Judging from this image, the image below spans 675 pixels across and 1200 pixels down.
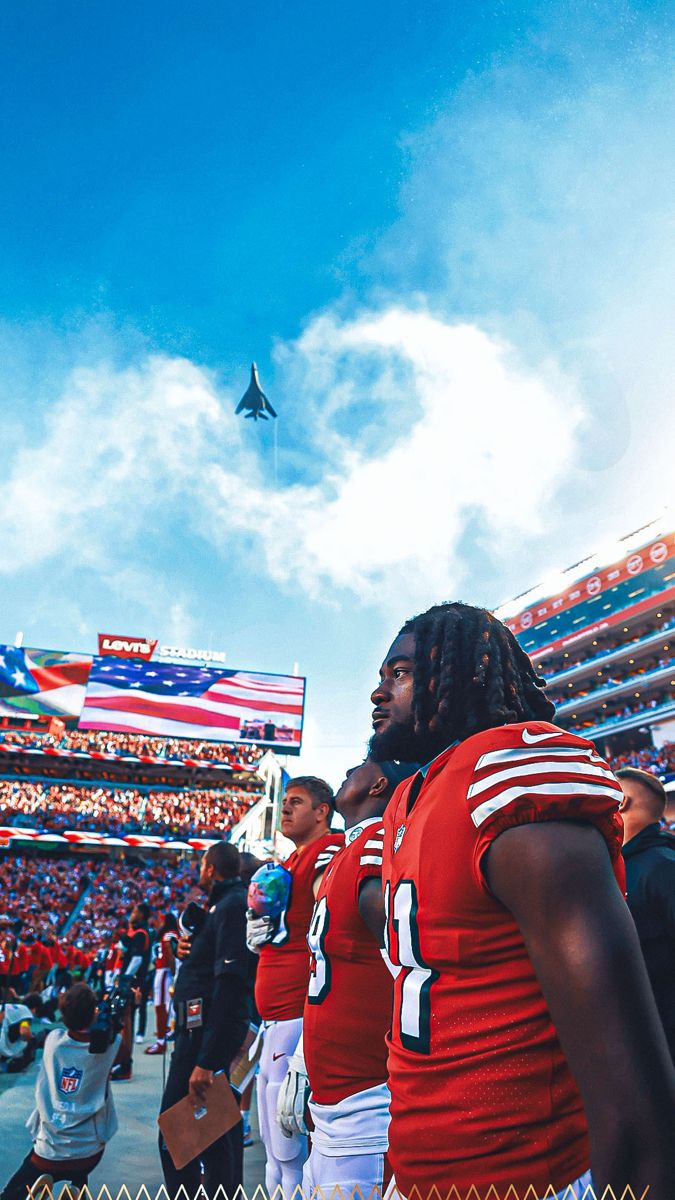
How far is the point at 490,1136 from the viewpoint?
1.06m

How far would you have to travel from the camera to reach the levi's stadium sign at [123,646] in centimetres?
4738

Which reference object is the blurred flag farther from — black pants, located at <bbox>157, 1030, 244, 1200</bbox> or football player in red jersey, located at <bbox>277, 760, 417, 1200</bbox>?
football player in red jersey, located at <bbox>277, 760, 417, 1200</bbox>

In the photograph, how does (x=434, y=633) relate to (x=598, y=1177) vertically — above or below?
above

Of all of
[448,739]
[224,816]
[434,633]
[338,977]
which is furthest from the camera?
[224,816]

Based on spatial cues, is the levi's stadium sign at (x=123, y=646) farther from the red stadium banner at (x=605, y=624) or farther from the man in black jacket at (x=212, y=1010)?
the man in black jacket at (x=212, y=1010)

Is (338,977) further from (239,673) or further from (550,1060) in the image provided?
(239,673)

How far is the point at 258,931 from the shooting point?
139 inches

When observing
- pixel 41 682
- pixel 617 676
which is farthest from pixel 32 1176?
pixel 617 676

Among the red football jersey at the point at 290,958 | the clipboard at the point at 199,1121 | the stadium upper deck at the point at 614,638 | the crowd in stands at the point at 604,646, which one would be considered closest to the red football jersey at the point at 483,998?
the red football jersey at the point at 290,958

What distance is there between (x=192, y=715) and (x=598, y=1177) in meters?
38.8

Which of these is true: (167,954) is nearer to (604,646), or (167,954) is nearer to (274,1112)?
(274,1112)

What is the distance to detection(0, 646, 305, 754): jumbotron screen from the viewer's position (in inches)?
1489

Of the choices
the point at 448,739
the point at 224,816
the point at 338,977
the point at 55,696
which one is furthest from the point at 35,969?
the point at 55,696

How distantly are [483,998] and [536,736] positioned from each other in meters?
0.43
